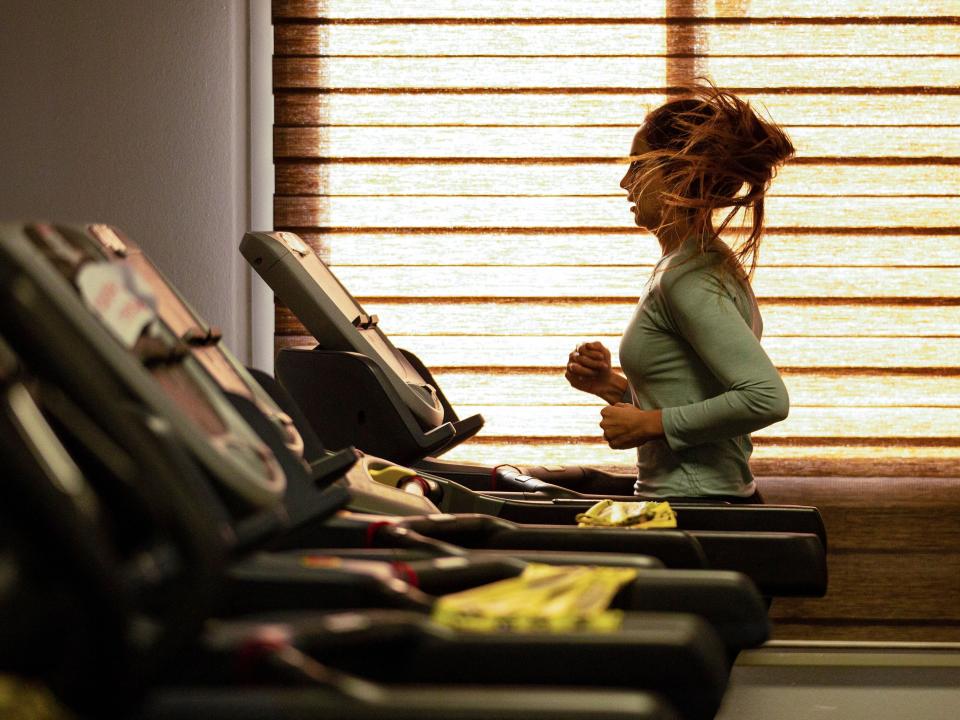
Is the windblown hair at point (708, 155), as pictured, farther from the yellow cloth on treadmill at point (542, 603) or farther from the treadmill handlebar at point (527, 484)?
the yellow cloth on treadmill at point (542, 603)

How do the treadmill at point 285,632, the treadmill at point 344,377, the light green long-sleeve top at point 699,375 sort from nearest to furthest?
the treadmill at point 285,632 → the light green long-sleeve top at point 699,375 → the treadmill at point 344,377

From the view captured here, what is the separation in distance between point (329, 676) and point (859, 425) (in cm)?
259

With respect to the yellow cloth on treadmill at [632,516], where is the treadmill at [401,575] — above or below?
above

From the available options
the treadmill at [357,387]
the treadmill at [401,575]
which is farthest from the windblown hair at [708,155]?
the treadmill at [401,575]

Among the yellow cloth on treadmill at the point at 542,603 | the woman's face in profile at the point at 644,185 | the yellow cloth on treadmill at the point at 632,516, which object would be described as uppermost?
the woman's face in profile at the point at 644,185

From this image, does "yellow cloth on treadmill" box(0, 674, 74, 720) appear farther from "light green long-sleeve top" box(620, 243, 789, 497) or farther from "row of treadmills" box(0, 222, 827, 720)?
"light green long-sleeve top" box(620, 243, 789, 497)

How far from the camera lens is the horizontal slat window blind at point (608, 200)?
9.93ft

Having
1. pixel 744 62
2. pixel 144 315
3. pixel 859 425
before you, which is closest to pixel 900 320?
pixel 859 425

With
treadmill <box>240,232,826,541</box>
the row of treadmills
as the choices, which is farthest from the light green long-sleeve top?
the row of treadmills

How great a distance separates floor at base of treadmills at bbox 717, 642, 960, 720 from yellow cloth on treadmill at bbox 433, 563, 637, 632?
3.27 ft

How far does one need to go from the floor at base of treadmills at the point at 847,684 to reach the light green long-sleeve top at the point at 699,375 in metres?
0.36

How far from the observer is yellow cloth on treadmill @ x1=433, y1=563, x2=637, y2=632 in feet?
2.85

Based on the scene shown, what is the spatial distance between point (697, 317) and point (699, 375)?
5.8 inches

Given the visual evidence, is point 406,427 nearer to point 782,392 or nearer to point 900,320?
point 782,392
